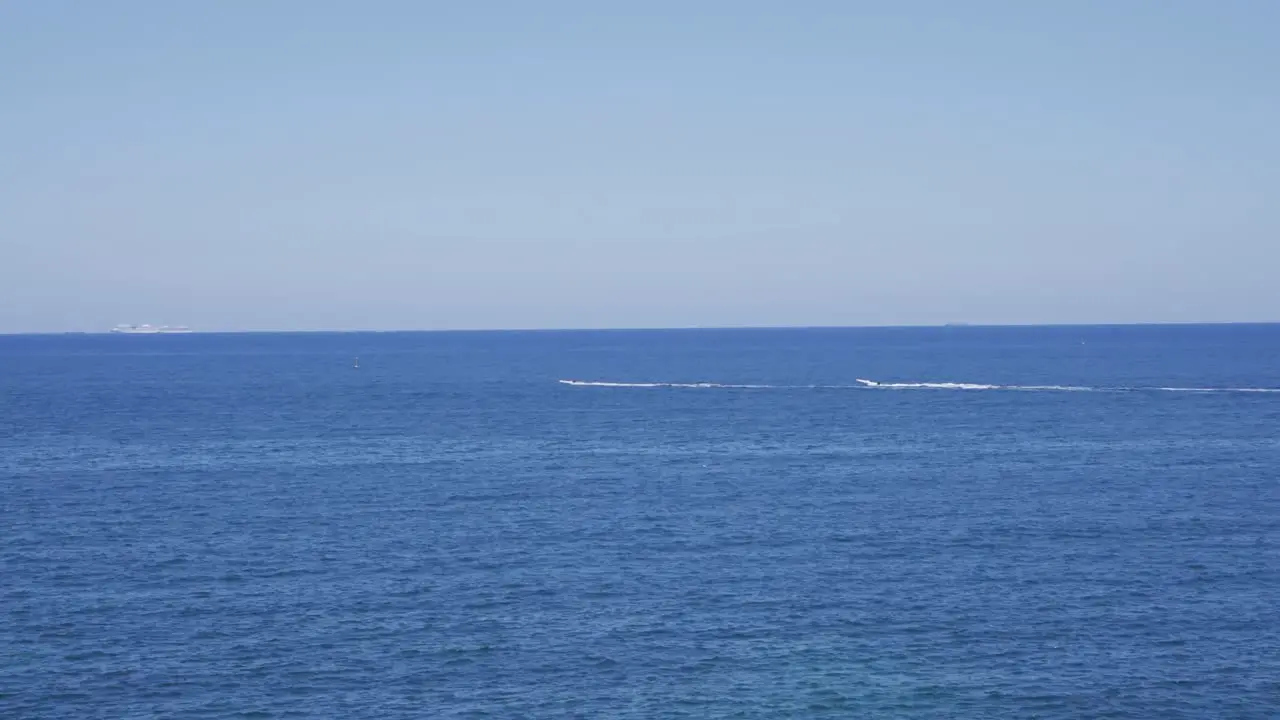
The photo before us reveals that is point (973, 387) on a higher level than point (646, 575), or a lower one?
higher

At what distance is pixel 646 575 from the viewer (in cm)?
6097

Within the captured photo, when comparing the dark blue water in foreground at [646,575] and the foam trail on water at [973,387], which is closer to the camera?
the dark blue water in foreground at [646,575]

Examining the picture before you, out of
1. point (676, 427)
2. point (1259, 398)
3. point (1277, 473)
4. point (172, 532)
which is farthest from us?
point (1259, 398)

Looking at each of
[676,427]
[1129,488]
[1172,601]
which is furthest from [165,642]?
[676,427]

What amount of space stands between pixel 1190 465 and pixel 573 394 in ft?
321

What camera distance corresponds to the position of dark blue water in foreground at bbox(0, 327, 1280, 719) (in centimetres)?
4509

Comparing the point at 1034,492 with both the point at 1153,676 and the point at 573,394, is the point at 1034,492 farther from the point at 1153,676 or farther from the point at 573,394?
the point at 573,394

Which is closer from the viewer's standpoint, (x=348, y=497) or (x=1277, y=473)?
(x=348, y=497)

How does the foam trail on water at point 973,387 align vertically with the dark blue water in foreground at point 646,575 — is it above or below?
above

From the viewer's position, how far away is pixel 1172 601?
5488 cm

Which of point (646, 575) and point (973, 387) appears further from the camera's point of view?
point (973, 387)

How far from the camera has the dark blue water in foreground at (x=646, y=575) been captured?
1775 inches

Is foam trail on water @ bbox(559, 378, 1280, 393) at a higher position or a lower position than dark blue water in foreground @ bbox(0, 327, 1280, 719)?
higher

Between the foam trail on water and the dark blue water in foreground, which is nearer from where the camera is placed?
the dark blue water in foreground
